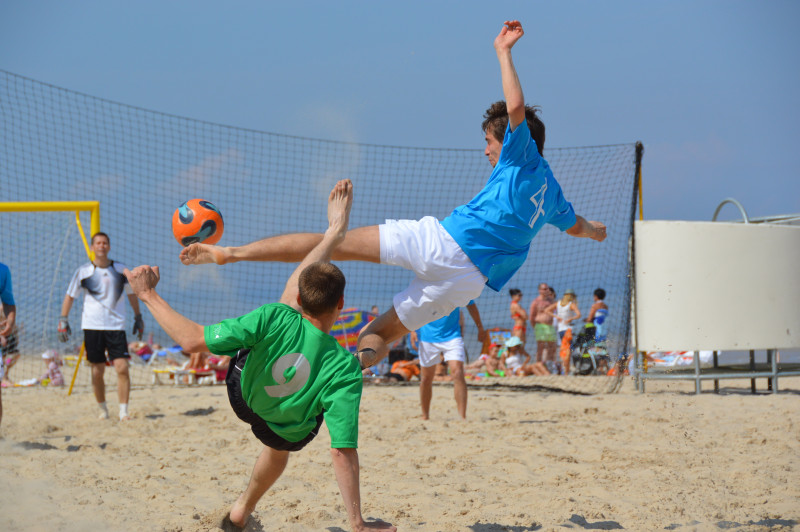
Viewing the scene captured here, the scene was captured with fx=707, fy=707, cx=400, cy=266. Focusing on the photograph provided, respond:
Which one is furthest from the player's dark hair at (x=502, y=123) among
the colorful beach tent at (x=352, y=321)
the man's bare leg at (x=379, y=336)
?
the colorful beach tent at (x=352, y=321)

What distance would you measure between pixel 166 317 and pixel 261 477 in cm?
82

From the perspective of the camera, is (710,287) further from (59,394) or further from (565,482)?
(59,394)

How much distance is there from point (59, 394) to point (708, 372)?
818cm

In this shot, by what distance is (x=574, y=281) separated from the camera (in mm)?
9805

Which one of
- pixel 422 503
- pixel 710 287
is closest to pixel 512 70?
pixel 422 503

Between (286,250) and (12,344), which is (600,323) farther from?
(12,344)

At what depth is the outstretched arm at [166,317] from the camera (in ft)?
8.16

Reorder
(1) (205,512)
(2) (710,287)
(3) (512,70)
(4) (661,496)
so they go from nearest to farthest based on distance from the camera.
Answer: (3) (512,70) < (1) (205,512) < (4) (661,496) < (2) (710,287)

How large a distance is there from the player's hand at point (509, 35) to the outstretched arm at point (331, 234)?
98 centimetres

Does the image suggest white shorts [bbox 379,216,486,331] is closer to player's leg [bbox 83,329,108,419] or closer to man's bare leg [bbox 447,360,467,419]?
man's bare leg [bbox 447,360,467,419]

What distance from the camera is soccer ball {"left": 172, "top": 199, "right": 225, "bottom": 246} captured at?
12.1 feet

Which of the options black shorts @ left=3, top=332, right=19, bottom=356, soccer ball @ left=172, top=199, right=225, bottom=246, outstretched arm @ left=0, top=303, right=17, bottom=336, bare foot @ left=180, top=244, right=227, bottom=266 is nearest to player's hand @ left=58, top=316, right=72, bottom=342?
outstretched arm @ left=0, top=303, right=17, bottom=336


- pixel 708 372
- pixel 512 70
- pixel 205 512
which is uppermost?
pixel 512 70

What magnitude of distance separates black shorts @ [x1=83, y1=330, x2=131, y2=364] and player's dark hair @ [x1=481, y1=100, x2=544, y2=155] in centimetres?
476
